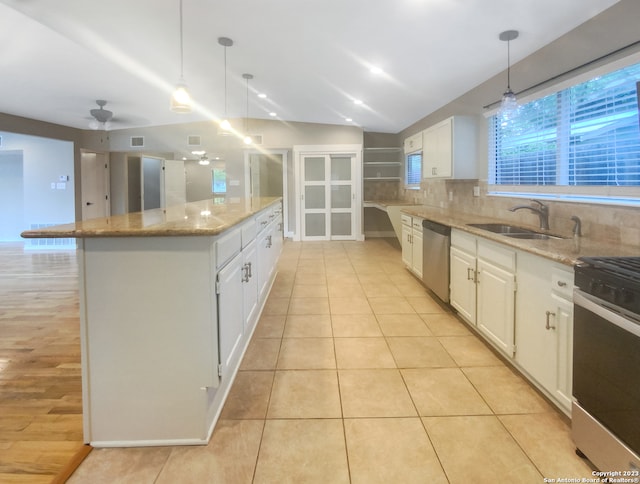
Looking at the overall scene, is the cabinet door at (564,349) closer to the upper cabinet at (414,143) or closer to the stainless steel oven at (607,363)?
the stainless steel oven at (607,363)

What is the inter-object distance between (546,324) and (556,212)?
1.26 meters

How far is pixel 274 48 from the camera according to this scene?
3918 mm

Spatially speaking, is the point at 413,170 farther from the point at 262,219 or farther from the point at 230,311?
the point at 230,311

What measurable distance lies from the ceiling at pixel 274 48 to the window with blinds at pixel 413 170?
2.79ft

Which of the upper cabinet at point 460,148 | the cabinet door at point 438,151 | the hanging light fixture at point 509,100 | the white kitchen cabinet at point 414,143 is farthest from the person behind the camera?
the white kitchen cabinet at point 414,143

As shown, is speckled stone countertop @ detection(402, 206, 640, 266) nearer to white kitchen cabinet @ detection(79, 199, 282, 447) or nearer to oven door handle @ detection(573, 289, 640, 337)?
oven door handle @ detection(573, 289, 640, 337)

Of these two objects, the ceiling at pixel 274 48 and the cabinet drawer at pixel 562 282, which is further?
the ceiling at pixel 274 48

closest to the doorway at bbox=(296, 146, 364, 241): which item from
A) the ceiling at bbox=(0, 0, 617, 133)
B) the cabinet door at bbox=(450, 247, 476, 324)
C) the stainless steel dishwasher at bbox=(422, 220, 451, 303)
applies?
the ceiling at bbox=(0, 0, 617, 133)

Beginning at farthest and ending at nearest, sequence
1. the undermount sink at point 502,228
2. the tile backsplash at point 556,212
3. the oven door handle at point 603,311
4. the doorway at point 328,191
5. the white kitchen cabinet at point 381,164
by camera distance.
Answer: the white kitchen cabinet at point 381,164
the doorway at point 328,191
the undermount sink at point 502,228
the tile backsplash at point 556,212
the oven door handle at point 603,311

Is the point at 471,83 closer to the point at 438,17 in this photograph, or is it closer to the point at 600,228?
the point at 438,17

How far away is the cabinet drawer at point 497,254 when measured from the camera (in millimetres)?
2322

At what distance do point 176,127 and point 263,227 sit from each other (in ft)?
18.3

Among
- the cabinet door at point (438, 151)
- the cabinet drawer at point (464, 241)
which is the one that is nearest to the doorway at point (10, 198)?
the cabinet door at point (438, 151)

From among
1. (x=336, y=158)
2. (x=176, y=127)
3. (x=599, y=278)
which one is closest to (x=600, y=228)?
(x=599, y=278)
